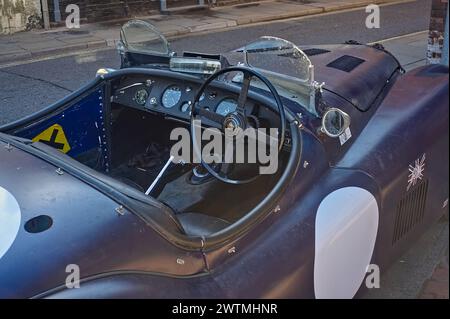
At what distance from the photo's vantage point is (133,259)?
7.22 feet

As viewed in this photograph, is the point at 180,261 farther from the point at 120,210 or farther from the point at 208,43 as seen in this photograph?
the point at 208,43

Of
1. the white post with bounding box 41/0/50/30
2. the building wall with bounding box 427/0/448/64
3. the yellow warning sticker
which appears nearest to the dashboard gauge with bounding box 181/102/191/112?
the yellow warning sticker

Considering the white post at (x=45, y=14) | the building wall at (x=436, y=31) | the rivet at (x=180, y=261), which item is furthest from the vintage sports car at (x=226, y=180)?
the white post at (x=45, y=14)

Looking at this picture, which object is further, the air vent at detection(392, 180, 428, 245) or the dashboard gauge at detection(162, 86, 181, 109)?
the dashboard gauge at detection(162, 86, 181, 109)

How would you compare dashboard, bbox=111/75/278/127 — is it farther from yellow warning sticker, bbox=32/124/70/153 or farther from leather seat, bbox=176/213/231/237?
leather seat, bbox=176/213/231/237

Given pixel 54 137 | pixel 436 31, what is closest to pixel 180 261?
pixel 54 137

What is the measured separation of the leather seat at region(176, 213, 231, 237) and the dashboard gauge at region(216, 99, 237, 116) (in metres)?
0.57

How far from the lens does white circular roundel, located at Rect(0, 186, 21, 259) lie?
2221 mm

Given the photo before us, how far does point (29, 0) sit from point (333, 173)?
1083cm

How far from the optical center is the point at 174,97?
353 centimetres

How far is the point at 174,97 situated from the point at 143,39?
0.54 meters
